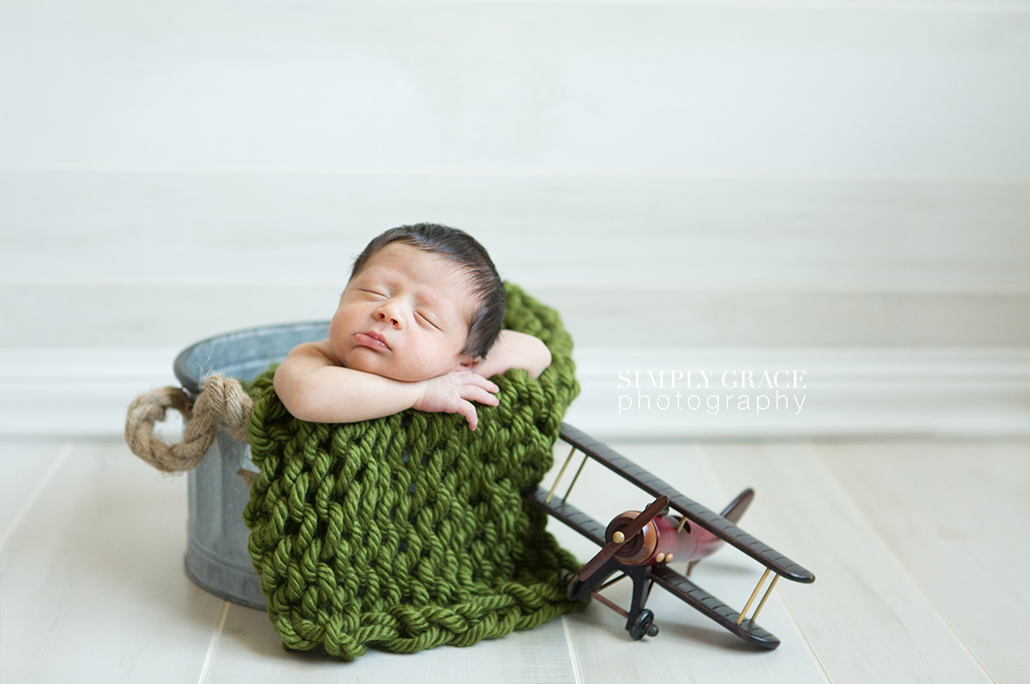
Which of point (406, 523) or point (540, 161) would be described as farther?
point (540, 161)

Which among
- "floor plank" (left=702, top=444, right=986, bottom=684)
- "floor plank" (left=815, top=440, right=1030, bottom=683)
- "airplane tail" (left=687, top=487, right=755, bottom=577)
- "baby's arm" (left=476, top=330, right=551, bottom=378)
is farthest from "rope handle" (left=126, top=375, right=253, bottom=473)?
"floor plank" (left=815, top=440, right=1030, bottom=683)

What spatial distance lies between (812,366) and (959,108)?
0.48 m

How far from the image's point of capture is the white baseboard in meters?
1.55

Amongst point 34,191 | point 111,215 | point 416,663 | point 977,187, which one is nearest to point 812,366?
point 977,187

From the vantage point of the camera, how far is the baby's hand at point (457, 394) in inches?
37.1

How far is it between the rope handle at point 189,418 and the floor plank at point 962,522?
0.79 m

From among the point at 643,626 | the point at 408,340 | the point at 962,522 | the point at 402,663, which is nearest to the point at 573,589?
the point at 643,626

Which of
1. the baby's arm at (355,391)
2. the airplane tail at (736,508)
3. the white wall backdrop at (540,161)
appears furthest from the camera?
the white wall backdrop at (540,161)

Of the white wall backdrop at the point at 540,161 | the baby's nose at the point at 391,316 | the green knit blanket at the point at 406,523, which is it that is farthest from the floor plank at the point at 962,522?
the baby's nose at the point at 391,316

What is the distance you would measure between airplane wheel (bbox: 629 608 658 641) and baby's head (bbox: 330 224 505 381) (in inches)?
12.0

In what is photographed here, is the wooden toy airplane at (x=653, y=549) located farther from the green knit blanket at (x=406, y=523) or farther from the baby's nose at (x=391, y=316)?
the baby's nose at (x=391, y=316)

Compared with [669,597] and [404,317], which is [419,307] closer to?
[404,317]

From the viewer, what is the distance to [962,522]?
4.33 ft

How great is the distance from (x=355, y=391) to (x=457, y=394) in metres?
0.10
